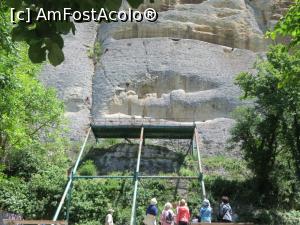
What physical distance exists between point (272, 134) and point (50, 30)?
64.3 feet

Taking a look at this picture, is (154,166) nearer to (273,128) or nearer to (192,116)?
(273,128)

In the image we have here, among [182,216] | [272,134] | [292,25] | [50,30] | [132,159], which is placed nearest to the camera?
[50,30]

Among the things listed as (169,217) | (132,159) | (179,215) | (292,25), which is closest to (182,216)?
(179,215)

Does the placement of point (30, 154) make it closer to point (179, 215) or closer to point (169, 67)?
point (179, 215)

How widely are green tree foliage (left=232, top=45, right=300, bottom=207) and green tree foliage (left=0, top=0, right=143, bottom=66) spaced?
1855 cm

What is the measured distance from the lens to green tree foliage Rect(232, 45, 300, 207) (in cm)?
2253

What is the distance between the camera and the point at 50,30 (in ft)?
14.2

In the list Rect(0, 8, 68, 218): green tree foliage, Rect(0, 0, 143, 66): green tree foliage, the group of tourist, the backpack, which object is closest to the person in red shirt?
the group of tourist

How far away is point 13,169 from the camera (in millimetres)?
24203

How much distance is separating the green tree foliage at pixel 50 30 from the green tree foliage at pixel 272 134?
1855 centimetres

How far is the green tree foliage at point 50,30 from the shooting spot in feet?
14.0

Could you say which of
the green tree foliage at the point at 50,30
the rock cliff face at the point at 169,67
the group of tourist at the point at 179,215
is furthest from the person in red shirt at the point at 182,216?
the rock cliff face at the point at 169,67

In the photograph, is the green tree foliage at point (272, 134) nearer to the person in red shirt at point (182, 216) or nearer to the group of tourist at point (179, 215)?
the group of tourist at point (179, 215)

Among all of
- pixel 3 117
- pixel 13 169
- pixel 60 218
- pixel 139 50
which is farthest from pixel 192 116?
pixel 3 117
